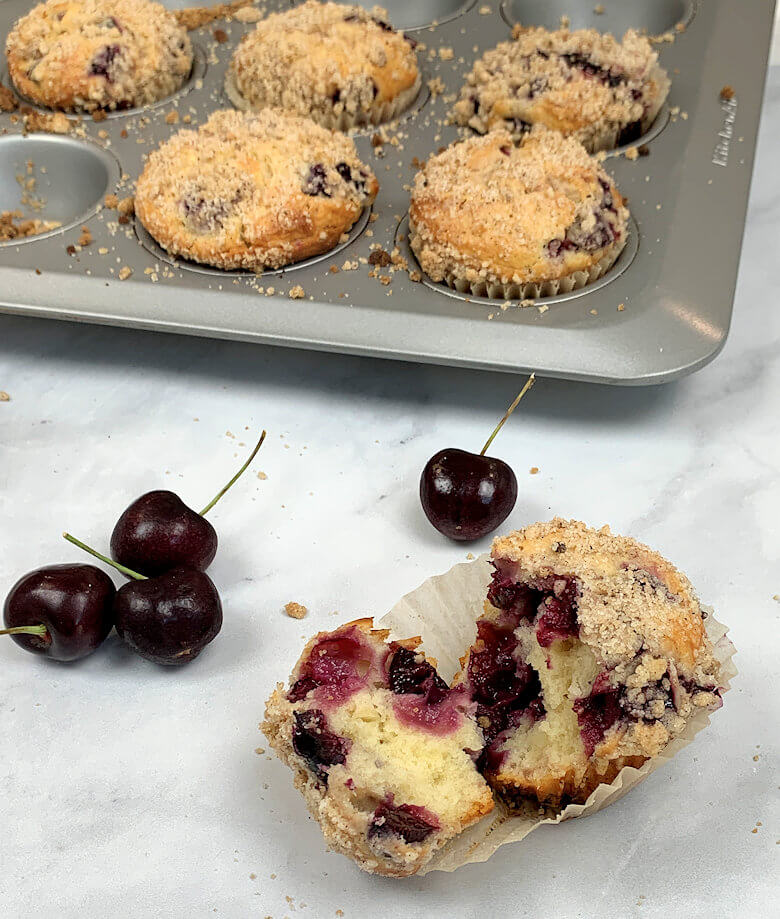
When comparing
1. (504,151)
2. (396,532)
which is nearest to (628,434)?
(396,532)

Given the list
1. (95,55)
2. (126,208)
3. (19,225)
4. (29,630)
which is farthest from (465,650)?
(95,55)

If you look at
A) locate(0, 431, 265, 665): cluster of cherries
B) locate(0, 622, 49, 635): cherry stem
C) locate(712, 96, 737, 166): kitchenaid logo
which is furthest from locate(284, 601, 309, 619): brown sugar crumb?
locate(712, 96, 737, 166): kitchenaid logo

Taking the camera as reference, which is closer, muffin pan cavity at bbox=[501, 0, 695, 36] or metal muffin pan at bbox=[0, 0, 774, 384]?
metal muffin pan at bbox=[0, 0, 774, 384]

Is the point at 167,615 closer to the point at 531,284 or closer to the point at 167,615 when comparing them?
the point at 167,615

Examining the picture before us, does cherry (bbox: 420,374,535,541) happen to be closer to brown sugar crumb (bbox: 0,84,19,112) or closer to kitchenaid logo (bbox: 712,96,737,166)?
kitchenaid logo (bbox: 712,96,737,166)

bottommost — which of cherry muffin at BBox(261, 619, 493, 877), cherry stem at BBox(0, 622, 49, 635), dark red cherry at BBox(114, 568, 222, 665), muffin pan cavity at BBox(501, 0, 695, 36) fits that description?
cherry stem at BBox(0, 622, 49, 635)

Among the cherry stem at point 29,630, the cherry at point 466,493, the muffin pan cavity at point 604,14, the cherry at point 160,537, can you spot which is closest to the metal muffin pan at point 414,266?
the muffin pan cavity at point 604,14

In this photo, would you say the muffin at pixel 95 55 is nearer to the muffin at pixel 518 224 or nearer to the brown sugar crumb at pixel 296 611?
the muffin at pixel 518 224
